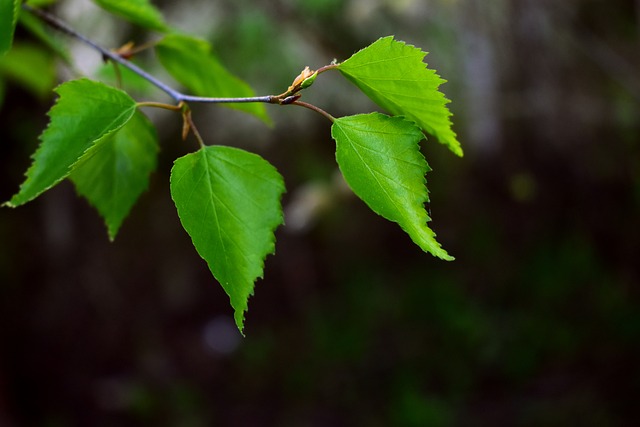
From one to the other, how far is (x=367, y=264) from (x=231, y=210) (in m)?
2.75

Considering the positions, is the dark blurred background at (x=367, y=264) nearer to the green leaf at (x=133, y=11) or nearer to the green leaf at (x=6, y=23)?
the green leaf at (x=133, y=11)

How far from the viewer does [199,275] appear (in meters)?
2.93

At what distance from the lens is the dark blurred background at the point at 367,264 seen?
2176 mm

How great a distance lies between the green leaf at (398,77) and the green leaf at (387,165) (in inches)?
0.8

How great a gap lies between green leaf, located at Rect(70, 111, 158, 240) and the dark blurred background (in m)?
1.45

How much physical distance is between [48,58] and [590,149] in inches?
92.8

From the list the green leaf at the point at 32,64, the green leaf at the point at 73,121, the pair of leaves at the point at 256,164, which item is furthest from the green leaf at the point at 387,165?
the green leaf at the point at 32,64

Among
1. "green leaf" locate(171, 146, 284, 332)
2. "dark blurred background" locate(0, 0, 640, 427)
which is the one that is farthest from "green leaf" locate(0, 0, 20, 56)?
"dark blurred background" locate(0, 0, 640, 427)

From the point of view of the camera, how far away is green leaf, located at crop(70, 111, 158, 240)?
18.9 inches

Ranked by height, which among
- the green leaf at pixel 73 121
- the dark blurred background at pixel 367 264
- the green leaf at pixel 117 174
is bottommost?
the dark blurred background at pixel 367 264

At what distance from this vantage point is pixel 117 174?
19.2 inches

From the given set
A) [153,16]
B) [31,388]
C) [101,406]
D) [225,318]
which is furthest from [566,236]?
[153,16]

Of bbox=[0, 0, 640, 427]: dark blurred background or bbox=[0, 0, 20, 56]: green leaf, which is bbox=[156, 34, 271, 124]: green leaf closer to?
bbox=[0, 0, 20, 56]: green leaf

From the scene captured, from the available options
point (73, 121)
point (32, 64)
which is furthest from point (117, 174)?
point (32, 64)
